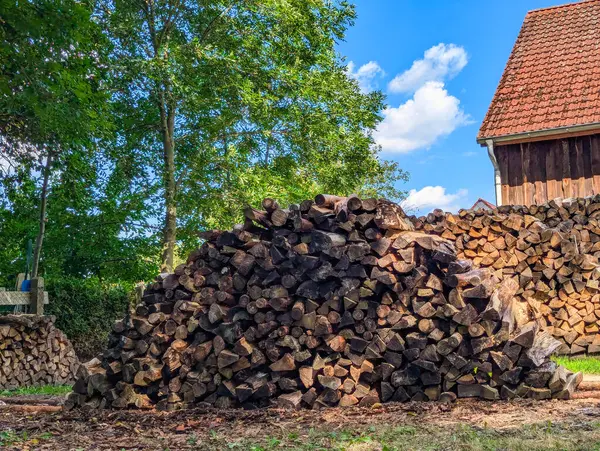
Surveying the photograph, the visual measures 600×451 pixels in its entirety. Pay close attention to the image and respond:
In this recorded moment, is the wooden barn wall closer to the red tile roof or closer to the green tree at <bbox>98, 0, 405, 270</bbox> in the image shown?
the red tile roof

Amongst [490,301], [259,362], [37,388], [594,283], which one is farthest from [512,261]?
[37,388]

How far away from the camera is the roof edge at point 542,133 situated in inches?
532

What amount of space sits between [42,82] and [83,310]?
6.27 m

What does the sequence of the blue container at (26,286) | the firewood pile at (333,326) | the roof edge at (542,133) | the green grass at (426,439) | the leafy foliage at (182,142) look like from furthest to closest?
the leafy foliage at (182,142)
the roof edge at (542,133)
the blue container at (26,286)
the firewood pile at (333,326)
the green grass at (426,439)

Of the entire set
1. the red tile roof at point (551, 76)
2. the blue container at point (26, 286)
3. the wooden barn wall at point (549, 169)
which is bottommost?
the blue container at point (26, 286)

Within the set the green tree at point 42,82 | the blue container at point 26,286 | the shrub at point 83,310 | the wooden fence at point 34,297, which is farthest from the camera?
the shrub at point 83,310

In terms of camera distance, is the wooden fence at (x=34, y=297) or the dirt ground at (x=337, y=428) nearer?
the dirt ground at (x=337, y=428)

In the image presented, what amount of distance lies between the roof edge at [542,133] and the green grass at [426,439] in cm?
1001

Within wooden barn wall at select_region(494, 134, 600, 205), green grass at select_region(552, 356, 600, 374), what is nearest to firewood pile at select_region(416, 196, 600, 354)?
green grass at select_region(552, 356, 600, 374)

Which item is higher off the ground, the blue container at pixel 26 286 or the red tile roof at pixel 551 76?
the red tile roof at pixel 551 76

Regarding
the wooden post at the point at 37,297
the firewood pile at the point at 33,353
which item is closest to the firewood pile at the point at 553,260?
the firewood pile at the point at 33,353

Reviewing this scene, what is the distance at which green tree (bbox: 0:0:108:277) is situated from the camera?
8789 millimetres

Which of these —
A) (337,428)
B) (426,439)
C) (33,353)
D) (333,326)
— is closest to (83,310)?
(33,353)

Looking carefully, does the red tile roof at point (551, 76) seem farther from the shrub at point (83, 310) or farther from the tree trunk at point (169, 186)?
the shrub at point (83, 310)
